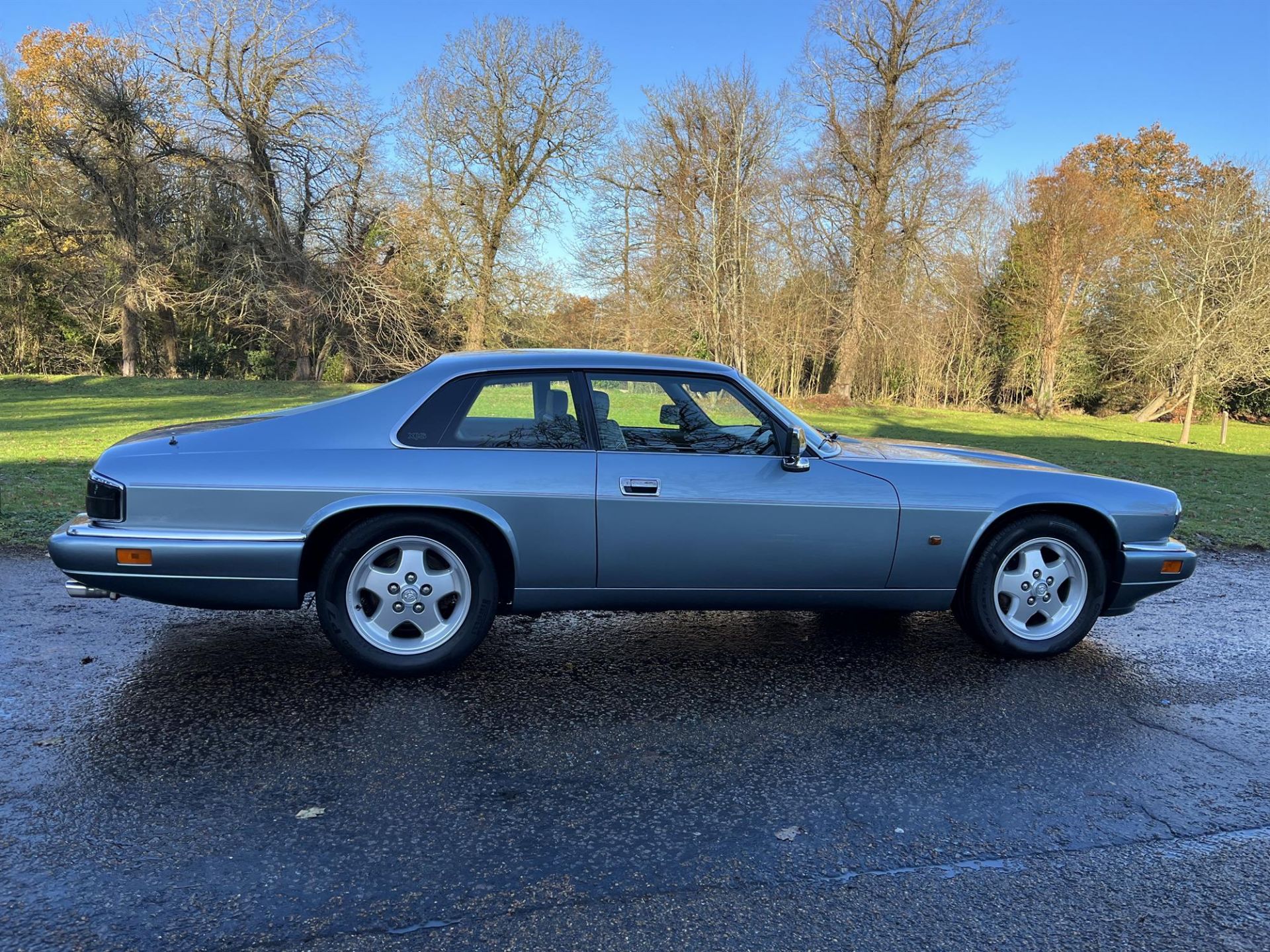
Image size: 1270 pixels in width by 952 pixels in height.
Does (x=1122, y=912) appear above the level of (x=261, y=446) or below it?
below

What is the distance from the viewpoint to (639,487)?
3779mm

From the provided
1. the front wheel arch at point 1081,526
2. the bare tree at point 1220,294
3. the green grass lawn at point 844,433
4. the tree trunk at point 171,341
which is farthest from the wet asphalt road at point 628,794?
the tree trunk at point 171,341

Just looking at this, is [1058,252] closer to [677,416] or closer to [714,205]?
[714,205]

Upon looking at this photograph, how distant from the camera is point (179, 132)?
28.9 metres

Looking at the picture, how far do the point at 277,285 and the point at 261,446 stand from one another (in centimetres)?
2799

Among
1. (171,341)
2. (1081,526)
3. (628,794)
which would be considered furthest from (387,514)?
Result: (171,341)

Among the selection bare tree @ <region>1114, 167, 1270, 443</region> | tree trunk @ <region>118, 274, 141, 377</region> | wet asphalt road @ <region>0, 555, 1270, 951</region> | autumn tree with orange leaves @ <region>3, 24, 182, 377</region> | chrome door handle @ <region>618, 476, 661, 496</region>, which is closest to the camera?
wet asphalt road @ <region>0, 555, 1270, 951</region>

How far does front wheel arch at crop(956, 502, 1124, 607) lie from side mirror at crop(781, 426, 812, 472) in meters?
0.93

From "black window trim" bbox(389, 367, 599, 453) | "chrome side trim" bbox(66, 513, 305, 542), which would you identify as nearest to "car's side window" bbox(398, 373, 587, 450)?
"black window trim" bbox(389, 367, 599, 453)

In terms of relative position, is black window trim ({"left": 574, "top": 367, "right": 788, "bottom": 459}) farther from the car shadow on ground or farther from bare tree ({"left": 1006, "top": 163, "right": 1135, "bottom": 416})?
bare tree ({"left": 1006, "top": 163, "right": 1135, "bottom": 416})

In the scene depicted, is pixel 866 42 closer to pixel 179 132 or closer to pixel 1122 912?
pixel 179 132

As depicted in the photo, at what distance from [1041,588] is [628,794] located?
2500 mm

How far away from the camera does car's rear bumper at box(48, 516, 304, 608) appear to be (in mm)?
3514

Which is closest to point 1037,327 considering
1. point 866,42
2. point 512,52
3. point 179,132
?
point 866,42
